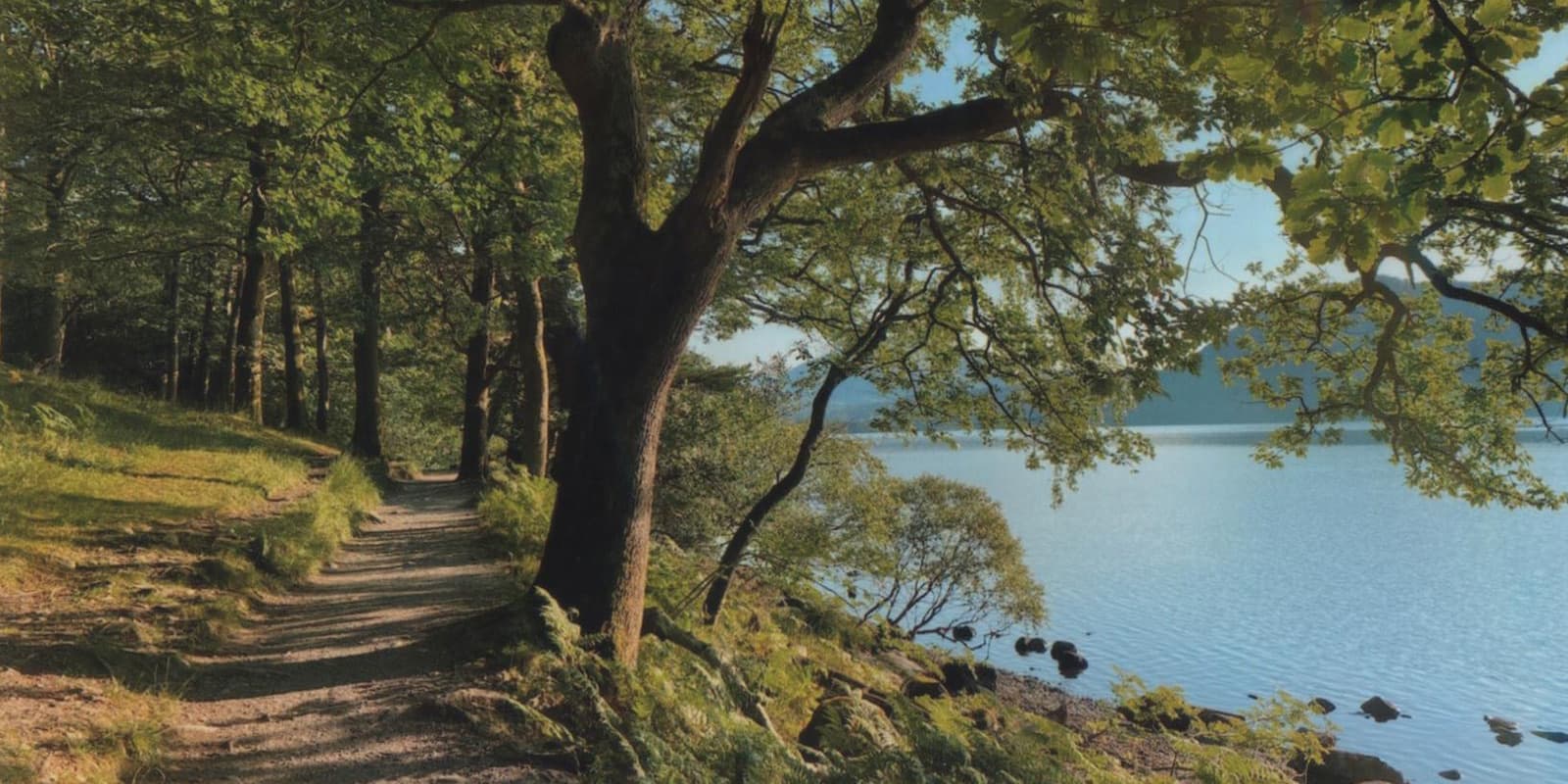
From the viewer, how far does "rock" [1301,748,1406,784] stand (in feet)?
45.3

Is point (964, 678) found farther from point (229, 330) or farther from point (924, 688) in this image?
point (229, 330)

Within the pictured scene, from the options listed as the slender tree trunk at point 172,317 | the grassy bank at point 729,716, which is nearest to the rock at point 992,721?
the grassy bank at point 729,716

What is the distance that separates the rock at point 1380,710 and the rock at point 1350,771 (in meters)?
3.97

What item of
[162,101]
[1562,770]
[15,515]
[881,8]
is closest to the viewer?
[881,8]

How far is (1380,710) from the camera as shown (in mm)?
17719

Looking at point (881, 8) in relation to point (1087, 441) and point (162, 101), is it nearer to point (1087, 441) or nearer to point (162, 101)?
point (1087, 441)

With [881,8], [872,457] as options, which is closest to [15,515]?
[881,8]

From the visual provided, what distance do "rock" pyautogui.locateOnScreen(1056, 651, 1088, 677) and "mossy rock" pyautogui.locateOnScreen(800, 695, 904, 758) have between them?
60.2 ft

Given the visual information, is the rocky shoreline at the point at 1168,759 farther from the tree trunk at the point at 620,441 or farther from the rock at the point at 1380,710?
the tree trunk at the point at 620,441

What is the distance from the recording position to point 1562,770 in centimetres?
1509

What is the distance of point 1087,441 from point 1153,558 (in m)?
27.6

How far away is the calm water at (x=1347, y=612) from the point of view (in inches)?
696

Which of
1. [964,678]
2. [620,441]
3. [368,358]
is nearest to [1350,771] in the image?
[964,678]

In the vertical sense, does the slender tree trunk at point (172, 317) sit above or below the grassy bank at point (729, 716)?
above
